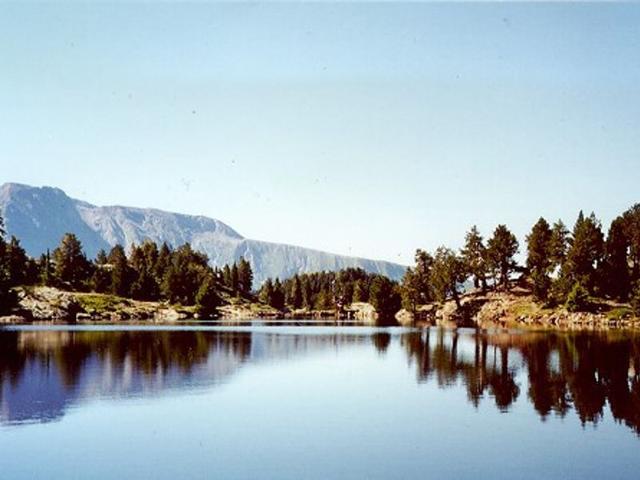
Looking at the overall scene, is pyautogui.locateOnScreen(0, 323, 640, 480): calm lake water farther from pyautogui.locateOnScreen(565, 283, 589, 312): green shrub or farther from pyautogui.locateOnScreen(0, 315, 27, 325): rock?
pyautogui.locateOnScreen(565, 283, 589, 312): green shrub

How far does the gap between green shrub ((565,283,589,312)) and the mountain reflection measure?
76.0m

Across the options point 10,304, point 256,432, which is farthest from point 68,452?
point 10,304

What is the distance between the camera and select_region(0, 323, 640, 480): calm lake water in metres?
31.5

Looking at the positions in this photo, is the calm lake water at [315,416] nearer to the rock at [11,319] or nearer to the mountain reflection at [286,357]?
the mountain reflection at [286,357]

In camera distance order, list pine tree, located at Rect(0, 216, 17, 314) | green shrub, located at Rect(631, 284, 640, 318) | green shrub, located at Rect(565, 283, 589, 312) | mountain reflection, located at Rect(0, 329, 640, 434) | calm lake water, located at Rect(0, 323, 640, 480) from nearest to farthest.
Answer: calm lake water, located at Rect(0, 323, 640, 480) → mountain reflection, located at Rect(0, 329, 640, 434) → green shrub, located at Rect(631, 284, 640, 318) → pine tree, located at Rect(0, 216, 17, 314) → green shrub, located at Rect(565, 283, 589, 312)

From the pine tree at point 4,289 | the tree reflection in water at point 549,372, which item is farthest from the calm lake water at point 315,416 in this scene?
the pine tree at point 4,289

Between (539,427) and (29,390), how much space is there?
131 feet

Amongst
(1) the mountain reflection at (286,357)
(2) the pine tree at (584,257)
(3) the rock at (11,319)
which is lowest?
(3) the rock at (11,319)

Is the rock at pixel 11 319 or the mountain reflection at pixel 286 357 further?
the rock at pixel 11 319

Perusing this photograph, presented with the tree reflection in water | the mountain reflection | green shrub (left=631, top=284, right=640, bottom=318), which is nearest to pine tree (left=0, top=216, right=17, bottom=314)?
the mountain reflection

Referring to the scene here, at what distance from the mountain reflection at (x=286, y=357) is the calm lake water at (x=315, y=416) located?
0.93ft

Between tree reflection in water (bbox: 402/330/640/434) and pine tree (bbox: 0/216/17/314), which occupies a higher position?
pine tree (bbox: 0/216/17/314)

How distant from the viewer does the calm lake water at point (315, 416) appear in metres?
31.5

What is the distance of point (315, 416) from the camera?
44.5 metres
